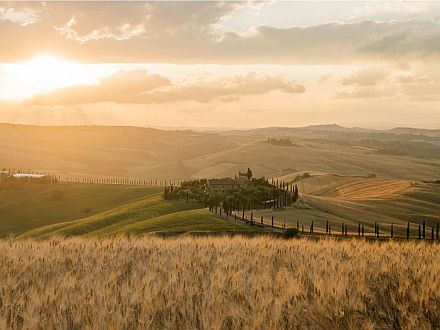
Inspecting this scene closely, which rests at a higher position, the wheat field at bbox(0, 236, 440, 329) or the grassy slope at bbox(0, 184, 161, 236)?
the wheat field at bbox(0, 236, 440, 329)

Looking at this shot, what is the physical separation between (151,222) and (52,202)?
2913 inches

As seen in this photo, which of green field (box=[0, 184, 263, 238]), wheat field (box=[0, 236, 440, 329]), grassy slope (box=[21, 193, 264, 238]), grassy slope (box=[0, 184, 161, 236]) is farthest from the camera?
grassy slope (box=[0, 184, 161, 236])

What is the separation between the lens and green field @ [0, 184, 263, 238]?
64938 millimetres

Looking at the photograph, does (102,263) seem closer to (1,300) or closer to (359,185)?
(1,300)

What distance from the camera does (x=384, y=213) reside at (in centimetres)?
10656

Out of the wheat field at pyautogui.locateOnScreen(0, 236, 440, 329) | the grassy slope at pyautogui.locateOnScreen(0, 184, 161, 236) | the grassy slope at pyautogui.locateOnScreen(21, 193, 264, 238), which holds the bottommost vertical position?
the grassy slope at pyautogui.locateOnScreen(0, 184, 161, 236)

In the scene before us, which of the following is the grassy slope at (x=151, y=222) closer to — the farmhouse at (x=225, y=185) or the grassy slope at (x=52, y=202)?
the farmhouse at (x=225, y=185)

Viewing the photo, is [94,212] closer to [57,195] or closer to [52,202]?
[52,202]

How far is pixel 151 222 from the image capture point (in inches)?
2606

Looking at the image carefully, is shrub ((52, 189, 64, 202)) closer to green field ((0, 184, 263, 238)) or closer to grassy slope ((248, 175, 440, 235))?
green field ((0, 184, 263, 238))

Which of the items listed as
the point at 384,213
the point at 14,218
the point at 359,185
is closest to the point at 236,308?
the point at 384,213

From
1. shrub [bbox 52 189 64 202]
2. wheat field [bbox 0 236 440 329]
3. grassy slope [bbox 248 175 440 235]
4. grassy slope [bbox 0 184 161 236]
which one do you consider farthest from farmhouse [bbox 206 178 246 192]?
wheat field [bbox 0 236 440 329]

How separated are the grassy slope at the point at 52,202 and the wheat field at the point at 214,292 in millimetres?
102611

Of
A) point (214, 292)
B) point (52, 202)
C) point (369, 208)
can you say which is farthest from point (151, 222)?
point (52, 202)
